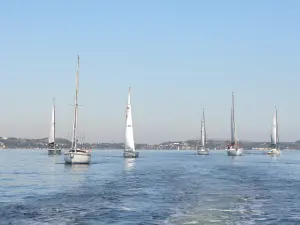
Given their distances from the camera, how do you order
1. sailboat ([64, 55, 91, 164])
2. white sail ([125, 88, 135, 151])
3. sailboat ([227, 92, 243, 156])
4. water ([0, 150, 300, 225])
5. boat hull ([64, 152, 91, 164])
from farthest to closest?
sailboat ([227, 92, 243, 156])
white sail ([125, 88, 135, 151])
sailboat ([64, 55, 91, 164])
boat hull ([64, 152, 91, 164])
water ([0, 150, 300, 225])

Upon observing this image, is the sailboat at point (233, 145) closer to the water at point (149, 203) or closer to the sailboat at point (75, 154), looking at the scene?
the sailboat at point (75, 154)

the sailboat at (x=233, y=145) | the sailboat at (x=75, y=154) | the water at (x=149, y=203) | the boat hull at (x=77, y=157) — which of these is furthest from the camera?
the sailboat at (x=233, y=145)

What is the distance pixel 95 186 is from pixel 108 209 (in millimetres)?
18557

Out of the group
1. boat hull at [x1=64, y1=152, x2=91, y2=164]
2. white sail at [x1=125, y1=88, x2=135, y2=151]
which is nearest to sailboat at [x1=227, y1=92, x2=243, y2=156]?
white sail at [x1=125, y1=88, x2=135, y2=151]

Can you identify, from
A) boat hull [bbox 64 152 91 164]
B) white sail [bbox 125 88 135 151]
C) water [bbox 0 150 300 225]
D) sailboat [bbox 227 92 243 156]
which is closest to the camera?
water [bbox 0 150 300 225]

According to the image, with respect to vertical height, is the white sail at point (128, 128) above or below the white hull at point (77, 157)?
above

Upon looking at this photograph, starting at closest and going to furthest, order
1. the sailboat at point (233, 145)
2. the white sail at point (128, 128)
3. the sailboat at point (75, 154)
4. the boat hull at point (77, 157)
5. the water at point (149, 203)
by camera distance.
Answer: the water at point (149, 203), the boat hull at point (77, 157), the sailboat at point (75, 154), the white sail at point (128, 128), the sailboat at point (233, 145)

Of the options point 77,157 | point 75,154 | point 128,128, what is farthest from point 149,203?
point 128,128

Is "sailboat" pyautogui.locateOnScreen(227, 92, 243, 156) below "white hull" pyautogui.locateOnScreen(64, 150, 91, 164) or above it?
above

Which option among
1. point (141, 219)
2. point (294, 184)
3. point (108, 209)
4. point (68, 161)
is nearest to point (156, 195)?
point (108, 209)

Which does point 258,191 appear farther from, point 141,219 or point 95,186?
point 141,219

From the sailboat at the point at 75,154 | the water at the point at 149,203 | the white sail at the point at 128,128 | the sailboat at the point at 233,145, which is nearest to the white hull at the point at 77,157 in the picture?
the sailboat at the point at 75,154

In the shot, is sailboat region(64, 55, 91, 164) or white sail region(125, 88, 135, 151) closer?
sailboat region(64, 55, 91, 164)

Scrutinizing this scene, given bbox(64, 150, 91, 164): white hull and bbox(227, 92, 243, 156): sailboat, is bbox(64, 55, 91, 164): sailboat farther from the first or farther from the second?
bbox(227, 92, 243, 156): sailboat
